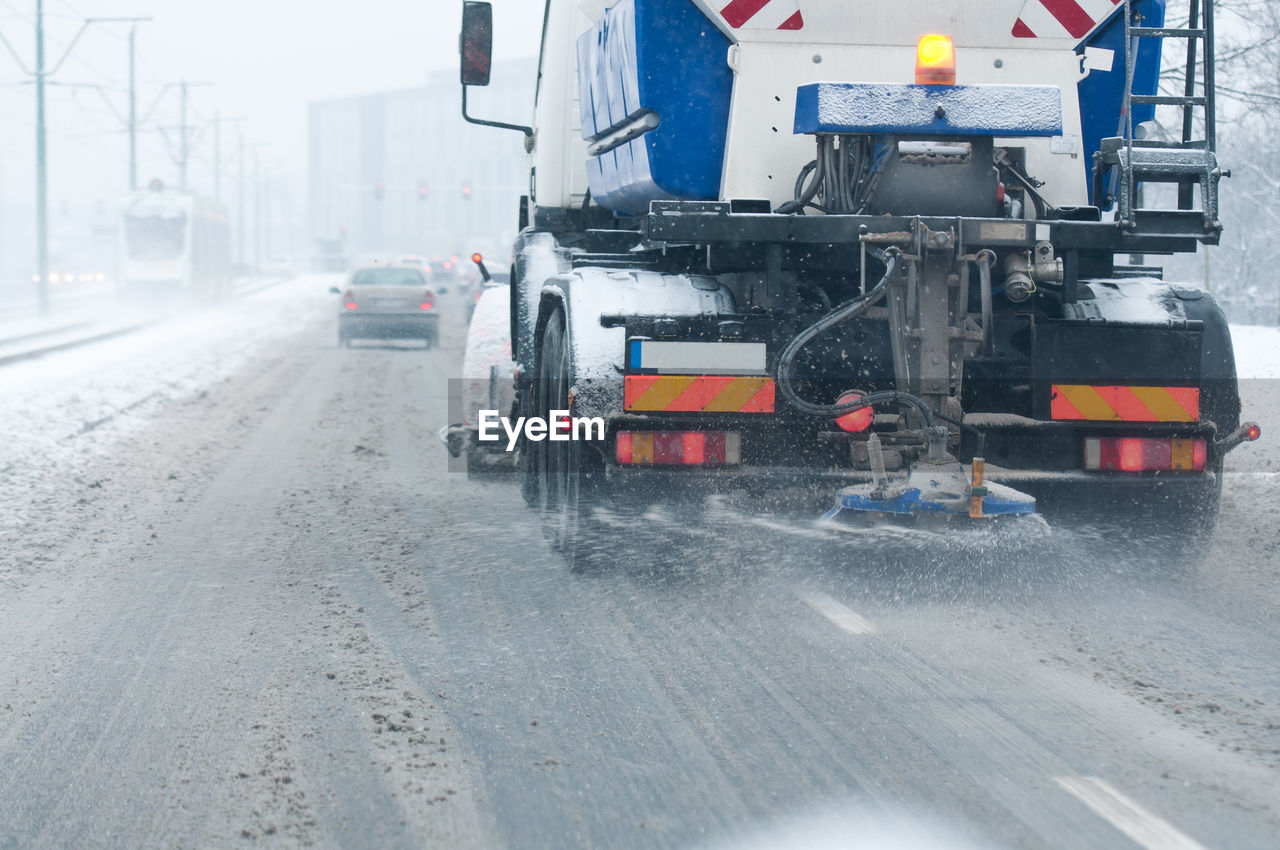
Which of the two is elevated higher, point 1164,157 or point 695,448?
point 1164,157

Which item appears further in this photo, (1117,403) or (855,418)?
(1117,403)

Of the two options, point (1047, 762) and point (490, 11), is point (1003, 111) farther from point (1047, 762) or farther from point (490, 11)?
point (490, 11)

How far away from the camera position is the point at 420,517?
25.4 ft

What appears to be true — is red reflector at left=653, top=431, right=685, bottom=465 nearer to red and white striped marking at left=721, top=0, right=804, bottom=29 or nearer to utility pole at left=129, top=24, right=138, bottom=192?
red and white striped marking at left=721, top=0, right=804, bottom=29

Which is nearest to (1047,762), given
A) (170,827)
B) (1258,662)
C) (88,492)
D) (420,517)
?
(1258,662)

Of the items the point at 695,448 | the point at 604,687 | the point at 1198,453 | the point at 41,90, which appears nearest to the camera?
the point at 604,687

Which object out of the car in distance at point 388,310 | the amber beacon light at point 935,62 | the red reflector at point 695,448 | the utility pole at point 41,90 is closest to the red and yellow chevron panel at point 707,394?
the red reflector at point 695,448

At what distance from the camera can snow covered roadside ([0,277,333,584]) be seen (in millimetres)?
8203

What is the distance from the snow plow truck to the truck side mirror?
1.90 metres

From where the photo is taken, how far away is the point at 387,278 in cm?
2333

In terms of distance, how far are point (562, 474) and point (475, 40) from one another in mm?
2802

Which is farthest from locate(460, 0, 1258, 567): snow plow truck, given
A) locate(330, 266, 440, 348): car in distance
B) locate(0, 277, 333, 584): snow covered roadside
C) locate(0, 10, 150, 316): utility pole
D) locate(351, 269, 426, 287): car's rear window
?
locate(0, 10, 150, 316): utility pole

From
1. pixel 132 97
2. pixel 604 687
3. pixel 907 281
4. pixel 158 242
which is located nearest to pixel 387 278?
pixel 907 281

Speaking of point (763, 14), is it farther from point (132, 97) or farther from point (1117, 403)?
point (132, 97)
